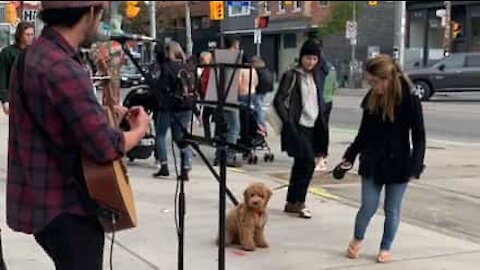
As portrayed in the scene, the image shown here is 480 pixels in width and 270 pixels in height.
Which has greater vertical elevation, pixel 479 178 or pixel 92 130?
pixel 92 130

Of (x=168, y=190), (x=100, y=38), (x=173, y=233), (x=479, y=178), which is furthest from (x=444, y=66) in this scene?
(x=100, y=38)

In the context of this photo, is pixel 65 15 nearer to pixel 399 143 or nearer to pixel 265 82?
pixel 399 143

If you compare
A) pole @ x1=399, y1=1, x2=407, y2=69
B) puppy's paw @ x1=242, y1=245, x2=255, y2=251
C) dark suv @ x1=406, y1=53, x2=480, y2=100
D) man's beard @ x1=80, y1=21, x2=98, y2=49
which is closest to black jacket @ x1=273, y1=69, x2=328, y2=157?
puppy's paw @ x1=242, y1=245, x2=255, y2=251

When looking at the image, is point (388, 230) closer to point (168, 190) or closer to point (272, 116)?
point (272, 116)

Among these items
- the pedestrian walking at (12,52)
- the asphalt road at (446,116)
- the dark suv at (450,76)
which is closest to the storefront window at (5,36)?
the pedestrian walking at (12,52)

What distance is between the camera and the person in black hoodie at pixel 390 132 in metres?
5.56

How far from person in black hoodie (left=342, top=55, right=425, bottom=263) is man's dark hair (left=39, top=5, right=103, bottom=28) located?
3011 millimetres

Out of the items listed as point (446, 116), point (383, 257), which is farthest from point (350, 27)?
point (446, 116)

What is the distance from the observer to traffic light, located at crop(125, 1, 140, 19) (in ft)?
8.64

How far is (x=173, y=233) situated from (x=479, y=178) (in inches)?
186

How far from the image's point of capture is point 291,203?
296 inches

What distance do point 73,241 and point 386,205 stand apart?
3.32m

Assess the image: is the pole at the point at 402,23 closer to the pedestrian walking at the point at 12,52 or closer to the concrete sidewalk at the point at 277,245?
the concrete sidewalk at the point at 277,245

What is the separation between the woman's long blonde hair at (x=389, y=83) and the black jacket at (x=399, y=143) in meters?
0.04
